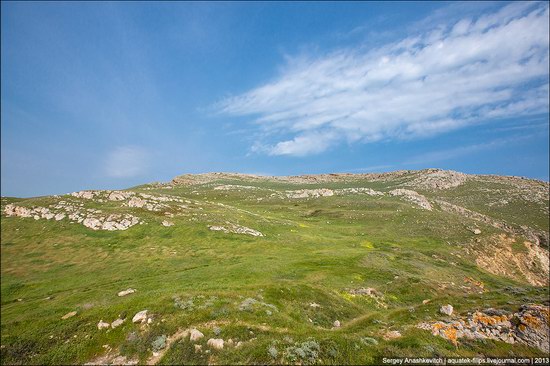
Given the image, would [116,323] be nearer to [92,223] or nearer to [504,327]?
[504,327]

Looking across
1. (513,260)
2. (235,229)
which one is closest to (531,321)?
(235,229)

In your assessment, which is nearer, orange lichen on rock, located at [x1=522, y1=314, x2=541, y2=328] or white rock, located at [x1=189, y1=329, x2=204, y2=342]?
white rock, located at [x1=189, y1=329, x2=204, y2=342]

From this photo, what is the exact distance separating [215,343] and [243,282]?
13.9 m

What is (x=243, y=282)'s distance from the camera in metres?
35.0

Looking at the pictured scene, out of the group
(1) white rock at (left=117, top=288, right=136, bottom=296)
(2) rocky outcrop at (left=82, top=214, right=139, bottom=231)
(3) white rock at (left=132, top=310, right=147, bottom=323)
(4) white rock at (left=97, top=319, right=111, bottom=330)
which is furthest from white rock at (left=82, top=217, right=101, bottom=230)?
(3) white rock at (left=132, top=310, right=147, bottom=323)

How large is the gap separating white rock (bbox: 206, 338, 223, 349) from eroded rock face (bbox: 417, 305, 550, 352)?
52.1 ft

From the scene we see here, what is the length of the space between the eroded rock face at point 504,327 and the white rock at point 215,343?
15.9 metres

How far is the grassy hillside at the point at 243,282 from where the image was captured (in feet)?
70.7

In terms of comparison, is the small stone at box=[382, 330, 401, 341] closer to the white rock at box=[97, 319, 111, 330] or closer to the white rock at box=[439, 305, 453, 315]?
the white rock at box=[439, 305, 453, 315]

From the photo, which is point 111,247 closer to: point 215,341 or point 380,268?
point 215,341

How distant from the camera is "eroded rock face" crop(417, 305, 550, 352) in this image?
2292 cm

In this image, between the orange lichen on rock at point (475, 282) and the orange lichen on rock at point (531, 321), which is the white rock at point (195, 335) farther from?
the orange lichen on rock at point (475, 282)

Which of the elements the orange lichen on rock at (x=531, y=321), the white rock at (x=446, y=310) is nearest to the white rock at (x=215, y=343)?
the white rock at (x=446, y=310)

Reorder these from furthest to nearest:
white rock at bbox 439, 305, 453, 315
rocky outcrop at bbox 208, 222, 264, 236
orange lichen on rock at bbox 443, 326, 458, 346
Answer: rocky outcrop at bbox 208, 222, 264, 236, white rock at bbox 439, 305, 453, 315, orange lichen on rock at bbox 443, 326, 458, 346
